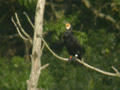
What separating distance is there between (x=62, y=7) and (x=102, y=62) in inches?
57.1

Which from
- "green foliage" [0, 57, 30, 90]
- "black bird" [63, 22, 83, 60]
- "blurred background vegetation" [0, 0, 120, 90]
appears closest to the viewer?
"black bird" [63, 22, 83, 60]

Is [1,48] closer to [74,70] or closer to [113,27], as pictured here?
[74,70]

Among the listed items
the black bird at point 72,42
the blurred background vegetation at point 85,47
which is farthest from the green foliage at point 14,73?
the black bird at point 72,42

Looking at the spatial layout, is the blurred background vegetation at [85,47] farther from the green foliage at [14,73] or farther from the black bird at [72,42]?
the black bird at [72,42]

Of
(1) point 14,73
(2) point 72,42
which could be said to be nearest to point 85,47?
(1) point 14,73

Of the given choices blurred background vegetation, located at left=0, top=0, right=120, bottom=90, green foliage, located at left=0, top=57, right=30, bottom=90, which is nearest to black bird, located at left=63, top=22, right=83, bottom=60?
blurred background vegetation, located at left=0, top=0, right=120, bottom=90

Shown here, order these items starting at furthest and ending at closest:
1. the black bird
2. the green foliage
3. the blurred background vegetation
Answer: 1. the green foliage
2. the blurred background vegetation
3. the black bird

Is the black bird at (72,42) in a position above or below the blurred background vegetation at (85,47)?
above

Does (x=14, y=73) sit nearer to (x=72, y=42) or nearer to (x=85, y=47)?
(x=85, y=47)

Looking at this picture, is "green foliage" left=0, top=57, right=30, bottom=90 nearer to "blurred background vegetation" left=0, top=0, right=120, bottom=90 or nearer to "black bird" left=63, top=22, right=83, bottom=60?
"blurred background vegetation" left=0, top=0, right=120, bottom=90

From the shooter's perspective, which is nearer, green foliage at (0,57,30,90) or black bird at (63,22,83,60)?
black bird at (63,22,83,60)

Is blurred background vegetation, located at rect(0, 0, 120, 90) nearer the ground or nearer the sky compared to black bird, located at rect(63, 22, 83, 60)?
nearer the ground

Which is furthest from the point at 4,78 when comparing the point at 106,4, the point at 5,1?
the point at 106,4

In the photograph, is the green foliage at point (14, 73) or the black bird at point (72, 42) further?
the green foliage at point (14, 73)
